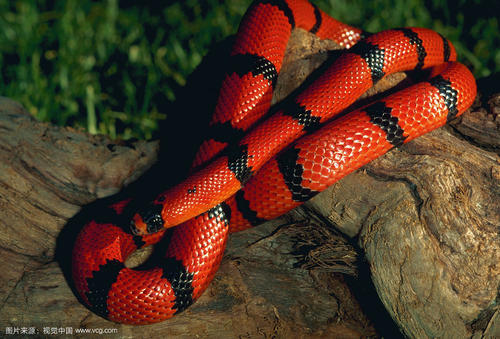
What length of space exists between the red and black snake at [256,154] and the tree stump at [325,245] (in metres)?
0.15

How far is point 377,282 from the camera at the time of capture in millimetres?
3543

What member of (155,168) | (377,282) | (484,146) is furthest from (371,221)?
(155,168)

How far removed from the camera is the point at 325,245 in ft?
12.6

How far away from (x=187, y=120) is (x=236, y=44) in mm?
1287

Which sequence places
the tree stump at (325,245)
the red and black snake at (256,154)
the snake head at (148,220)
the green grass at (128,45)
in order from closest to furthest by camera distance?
1. the tree stump at (325,245)
2. the red and black snake at (256,154)
3. the snake head at (148,220)
4. the green grass at (128,45)

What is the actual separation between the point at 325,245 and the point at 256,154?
0.99m

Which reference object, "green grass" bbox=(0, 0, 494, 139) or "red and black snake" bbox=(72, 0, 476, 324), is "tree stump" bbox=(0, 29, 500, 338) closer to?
"red and black snake" bbox=(72, 0, 476, 324)

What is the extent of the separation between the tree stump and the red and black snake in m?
0.15

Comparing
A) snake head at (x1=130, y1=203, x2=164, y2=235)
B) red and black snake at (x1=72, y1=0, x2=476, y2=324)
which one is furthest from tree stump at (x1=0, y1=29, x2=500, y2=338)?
snake head at (x1=130, y1=203, x2=164, y2=235)

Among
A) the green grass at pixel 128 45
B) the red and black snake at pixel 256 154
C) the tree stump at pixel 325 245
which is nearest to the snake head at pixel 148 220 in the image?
the red and black snake at pixel 256 154

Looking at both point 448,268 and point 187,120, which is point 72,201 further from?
point 448,268

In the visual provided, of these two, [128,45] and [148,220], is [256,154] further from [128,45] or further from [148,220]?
[128,45]

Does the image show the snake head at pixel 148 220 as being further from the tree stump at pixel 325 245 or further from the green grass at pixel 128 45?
the green grass at pixel 128 45

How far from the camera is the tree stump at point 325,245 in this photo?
3406 mm
